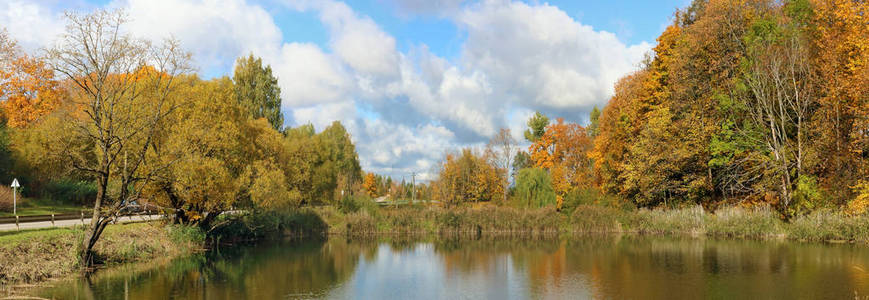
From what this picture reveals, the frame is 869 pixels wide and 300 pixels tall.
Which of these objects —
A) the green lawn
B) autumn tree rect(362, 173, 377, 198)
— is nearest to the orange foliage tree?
the green lawn

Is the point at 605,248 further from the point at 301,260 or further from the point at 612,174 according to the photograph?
the point at 301,260

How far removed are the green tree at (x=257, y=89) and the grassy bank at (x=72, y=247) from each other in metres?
23.6

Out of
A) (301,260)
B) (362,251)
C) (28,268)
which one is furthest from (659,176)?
(28,268)

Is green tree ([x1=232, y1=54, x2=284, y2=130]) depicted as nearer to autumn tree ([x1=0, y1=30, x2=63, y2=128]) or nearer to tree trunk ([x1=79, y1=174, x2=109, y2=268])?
autumn tree ([x1=0, y1=30, x2=63, y2=128])

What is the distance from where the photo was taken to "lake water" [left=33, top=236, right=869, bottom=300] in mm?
17938

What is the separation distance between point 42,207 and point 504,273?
37380 millimetres

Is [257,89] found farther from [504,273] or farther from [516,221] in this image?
[504,273]

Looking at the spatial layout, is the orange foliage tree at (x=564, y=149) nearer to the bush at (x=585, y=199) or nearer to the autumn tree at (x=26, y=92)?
the bush at (x=585, y=199)

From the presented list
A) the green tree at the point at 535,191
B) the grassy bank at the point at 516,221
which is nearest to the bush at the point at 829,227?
the grassy bank at the point at 516,221

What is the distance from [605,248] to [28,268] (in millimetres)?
28832

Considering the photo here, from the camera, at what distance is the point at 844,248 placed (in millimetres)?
28875

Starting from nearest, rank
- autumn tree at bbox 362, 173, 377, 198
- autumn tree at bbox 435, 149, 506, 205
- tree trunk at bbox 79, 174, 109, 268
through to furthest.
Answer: tree trunk at bbox 79, 174, 109, 268 < autumn tree at bbox 435, 149, 506, 205 < autumn tree at bbox 362, 173, 377, 198

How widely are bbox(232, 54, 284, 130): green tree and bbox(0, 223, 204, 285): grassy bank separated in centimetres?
2363

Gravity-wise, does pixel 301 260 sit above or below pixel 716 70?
below
